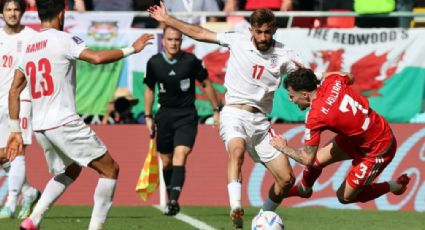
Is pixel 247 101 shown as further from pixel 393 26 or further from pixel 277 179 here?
pixel 393 26

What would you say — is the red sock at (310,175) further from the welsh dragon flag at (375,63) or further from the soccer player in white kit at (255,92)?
the welsh dragon flag at (375,63)

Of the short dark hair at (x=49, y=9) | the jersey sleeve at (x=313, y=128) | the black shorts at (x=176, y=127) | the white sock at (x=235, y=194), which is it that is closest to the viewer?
the short dark hair at (x=49, y=9)

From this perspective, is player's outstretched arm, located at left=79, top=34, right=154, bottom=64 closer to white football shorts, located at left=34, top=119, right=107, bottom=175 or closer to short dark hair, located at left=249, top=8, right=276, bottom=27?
white football shorts, located at left=34, top=119, right=107, bottom=175

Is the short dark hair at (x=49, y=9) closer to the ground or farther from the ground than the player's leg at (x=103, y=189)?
farther from the ground

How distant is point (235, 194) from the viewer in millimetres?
12617

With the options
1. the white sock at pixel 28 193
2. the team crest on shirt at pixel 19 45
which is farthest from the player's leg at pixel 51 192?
the team crest on shirt at pixel 19 45

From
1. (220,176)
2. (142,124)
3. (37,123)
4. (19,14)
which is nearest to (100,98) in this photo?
(142,124)

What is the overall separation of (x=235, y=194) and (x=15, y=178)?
348 centimetres

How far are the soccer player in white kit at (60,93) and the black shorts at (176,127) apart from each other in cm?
482

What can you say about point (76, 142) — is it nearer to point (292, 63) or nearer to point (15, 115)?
point (15, 115)

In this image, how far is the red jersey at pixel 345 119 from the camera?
39.7 ft

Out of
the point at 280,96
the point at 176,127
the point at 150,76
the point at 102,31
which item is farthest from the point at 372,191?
the point at 102,31

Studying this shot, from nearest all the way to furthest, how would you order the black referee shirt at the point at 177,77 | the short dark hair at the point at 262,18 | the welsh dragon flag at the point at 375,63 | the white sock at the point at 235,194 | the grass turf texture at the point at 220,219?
the white sock at the point at 235,194, the short dark hair at the point at 262,18, the grass turf texture at the point at 220,219, the black referee shirt at the point at 177,77, the welsh dragon flag at the point at 375,63

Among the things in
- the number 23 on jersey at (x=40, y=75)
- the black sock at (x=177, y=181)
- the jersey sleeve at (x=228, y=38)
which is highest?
the number 23 on jersey at (x=40, y=75)
